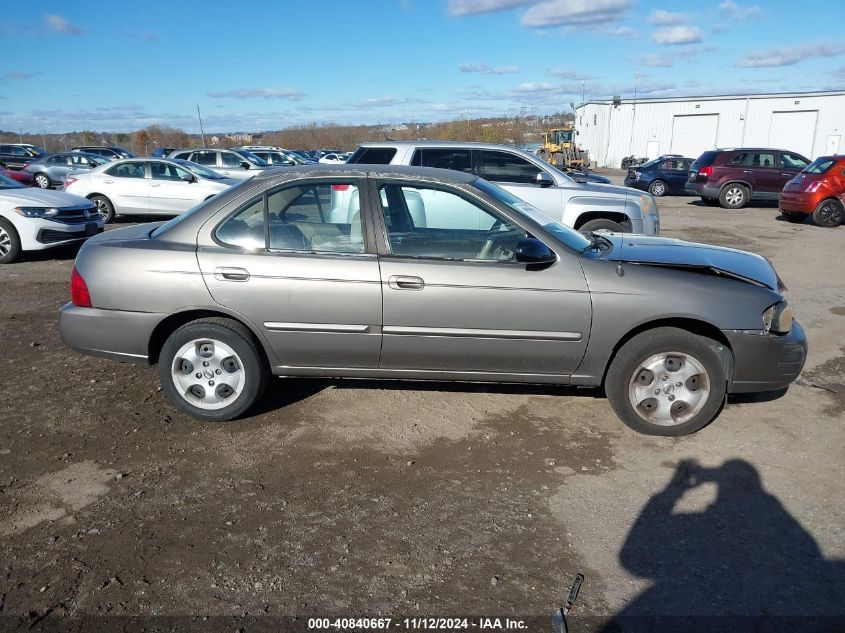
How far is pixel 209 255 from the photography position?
14.2 ft

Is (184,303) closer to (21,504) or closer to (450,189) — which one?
(21,504)

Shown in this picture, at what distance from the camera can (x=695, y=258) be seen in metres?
4.51

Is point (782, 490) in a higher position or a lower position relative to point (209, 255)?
lower

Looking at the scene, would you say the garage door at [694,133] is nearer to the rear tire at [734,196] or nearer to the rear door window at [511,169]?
the rear tire at [734,196]

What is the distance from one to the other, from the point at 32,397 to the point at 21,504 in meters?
1.64

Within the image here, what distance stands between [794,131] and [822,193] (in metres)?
29.2

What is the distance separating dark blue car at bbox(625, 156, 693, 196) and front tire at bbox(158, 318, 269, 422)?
22937 millimetres

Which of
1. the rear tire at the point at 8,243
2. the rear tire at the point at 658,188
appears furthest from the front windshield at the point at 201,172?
the rear tire at the point at 658,188

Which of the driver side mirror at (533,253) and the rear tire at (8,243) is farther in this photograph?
the rear tire at (8,243)

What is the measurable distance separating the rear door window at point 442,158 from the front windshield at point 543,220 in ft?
13.5

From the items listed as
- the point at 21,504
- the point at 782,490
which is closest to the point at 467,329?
the point at 782,490

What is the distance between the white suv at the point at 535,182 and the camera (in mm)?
8828

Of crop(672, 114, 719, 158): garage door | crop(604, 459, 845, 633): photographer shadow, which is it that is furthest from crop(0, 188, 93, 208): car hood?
crop(672, 114, 719, 158): garage door

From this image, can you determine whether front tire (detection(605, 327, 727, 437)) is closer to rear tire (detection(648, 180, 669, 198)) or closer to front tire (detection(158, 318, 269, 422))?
front tire (detection(158, 318, 269, 422))
